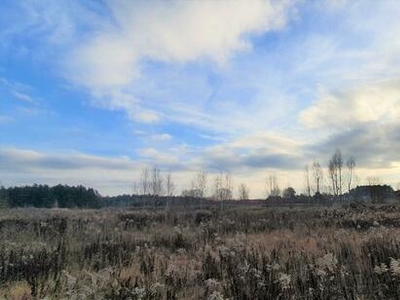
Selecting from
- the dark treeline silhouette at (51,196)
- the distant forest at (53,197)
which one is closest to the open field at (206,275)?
the distant forest at (53,197)

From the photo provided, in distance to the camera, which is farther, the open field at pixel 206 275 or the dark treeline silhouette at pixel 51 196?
the dark treeline silhouette at pixel 51 196

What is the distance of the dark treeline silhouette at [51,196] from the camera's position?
12131 cm

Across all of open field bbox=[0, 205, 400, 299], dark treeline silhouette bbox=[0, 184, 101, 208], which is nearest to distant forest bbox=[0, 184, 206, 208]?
dark treeline silhouette bbox=[0, 184, 101, 208]

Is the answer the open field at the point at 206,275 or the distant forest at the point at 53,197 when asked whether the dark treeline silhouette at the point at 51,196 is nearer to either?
the distant forest at the point at 53,197

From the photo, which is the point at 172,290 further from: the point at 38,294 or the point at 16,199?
the point at 16,199

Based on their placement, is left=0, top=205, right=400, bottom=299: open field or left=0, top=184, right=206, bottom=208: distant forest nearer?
left=0, top=205, right=400, bottom=299: open field

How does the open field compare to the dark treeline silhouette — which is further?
the dark treeline silhouette

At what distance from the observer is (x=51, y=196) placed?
124 m

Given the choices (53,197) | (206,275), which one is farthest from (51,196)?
(206,275)

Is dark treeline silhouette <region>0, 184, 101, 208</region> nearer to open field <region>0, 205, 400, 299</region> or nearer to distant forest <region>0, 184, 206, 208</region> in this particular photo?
distant forest <region>0, 184, 206, 208</region>

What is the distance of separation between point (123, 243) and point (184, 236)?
9.00 ft

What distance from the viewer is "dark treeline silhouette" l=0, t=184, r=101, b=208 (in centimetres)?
12131

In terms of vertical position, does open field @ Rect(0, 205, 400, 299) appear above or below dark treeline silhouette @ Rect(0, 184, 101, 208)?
below

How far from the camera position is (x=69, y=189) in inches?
5207
